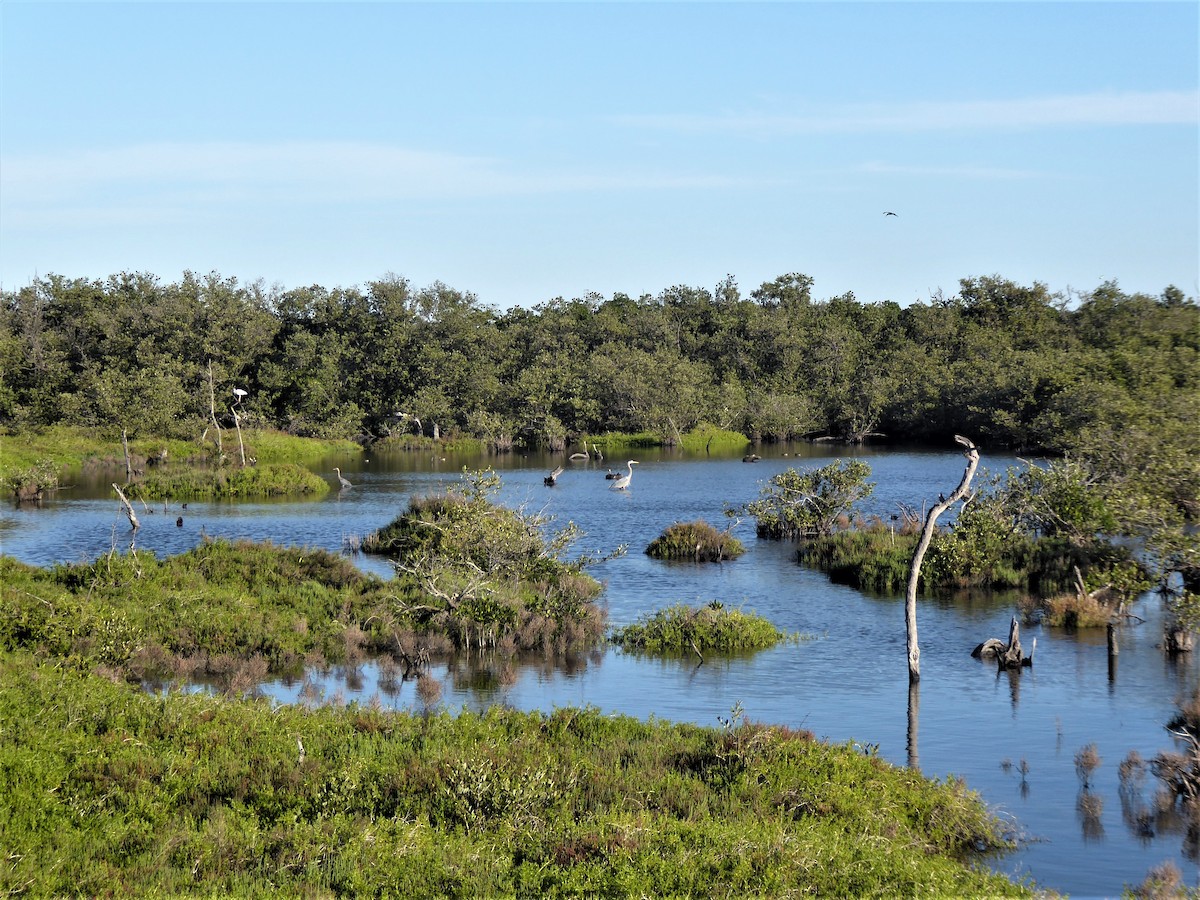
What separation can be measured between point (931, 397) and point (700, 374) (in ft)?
64.9

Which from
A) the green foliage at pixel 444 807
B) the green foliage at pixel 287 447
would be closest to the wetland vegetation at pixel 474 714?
the green foliage at pixel 444 807

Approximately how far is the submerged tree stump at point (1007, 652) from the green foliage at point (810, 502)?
16.2 metres

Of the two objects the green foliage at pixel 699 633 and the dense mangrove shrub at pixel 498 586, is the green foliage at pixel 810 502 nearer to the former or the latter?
the dense mangrove shrub at pixel 498 586

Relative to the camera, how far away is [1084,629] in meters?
30.0

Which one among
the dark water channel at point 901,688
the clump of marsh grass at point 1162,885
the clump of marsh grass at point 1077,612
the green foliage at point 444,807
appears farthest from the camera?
the clump of marsh grass at point 1077,612

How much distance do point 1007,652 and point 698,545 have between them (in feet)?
55.4

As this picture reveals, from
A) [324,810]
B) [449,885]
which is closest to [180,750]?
[324,810]

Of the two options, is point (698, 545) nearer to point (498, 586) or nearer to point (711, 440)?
point (498, 586)

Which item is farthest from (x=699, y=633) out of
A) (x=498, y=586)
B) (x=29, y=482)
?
(x=29, y=482)

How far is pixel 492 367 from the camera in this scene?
101 metres

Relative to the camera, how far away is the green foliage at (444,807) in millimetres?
12922

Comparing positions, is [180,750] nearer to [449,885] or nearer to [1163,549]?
[449,885]

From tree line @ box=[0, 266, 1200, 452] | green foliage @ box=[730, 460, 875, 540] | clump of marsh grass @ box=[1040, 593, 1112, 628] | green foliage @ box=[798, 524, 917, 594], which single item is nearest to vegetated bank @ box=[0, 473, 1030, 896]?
clump of marsh grass @ box=[1040, 593, 1112, 628]

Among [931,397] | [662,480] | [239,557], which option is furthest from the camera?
[931,397]
